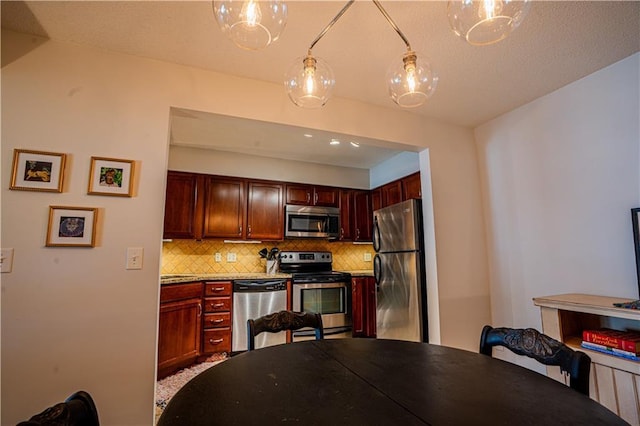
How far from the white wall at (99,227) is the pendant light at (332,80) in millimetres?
916

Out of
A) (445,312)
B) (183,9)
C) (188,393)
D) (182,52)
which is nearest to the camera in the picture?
(188,393)

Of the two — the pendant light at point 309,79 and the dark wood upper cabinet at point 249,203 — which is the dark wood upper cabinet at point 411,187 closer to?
the dark wood upper cabinet at point 249,203

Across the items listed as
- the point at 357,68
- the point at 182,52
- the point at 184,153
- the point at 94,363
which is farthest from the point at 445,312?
the point at 184,153

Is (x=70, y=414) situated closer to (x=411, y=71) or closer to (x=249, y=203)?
(x=411, y=71)

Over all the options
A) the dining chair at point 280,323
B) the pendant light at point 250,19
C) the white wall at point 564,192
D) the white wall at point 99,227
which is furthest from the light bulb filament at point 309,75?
the white wall at point 564,192

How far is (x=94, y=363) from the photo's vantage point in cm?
170

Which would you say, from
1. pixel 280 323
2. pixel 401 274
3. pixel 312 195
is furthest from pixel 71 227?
pixel 312 195

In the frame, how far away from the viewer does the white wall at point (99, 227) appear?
1627mm

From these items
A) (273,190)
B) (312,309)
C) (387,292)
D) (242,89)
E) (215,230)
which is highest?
(242,89)

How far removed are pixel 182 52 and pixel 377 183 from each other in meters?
3.27

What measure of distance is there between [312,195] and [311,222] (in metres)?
0.39

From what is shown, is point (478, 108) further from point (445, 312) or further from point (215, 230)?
point (215, 230)

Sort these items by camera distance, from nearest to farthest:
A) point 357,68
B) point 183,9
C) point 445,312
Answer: point 183,9, point 357,68, point 445,312

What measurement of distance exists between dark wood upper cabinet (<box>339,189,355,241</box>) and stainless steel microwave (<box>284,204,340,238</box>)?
9 centimetres
